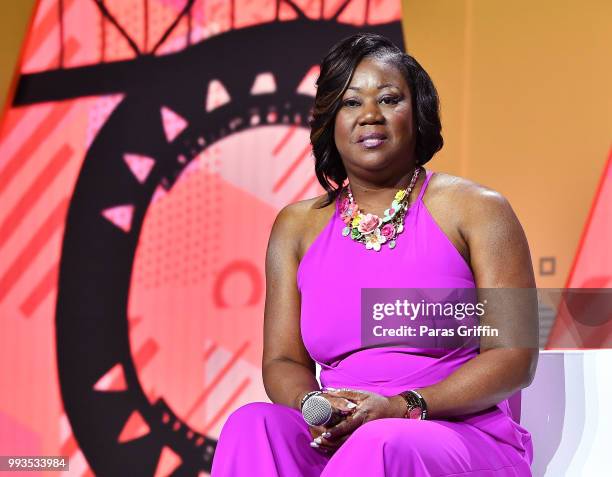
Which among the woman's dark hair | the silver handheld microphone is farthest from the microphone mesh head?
the woman's dark hair

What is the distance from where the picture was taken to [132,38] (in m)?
3.32

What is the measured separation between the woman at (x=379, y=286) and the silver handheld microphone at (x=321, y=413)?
0.04 feet

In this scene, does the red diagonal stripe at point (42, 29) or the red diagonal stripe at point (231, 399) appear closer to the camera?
the red diagonal stripe at point (231, 399)

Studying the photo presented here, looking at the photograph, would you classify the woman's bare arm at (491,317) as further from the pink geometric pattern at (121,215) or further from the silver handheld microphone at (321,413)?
the pink geometric pattern at (121,215)

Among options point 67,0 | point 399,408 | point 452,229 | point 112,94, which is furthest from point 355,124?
point 67,0

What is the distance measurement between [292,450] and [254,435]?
0.08 metres

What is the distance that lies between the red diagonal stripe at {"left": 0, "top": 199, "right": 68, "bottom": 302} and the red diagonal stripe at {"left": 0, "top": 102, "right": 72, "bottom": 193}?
0.21 metres

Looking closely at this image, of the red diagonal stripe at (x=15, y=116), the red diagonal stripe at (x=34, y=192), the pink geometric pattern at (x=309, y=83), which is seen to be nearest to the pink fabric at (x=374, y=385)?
the pink geometric pattern at (x=309, y=83)

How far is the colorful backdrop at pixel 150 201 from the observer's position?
3.21 meters

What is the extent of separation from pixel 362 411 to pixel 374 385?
193 mm

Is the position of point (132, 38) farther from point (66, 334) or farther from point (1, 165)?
point (66, 334)

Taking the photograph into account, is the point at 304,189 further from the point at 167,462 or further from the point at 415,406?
the point at 415,406

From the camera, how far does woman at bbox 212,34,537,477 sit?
1588 millimetres

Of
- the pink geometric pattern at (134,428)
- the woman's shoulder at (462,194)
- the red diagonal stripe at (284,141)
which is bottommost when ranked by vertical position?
the pink geometric pattern at (134,428)
